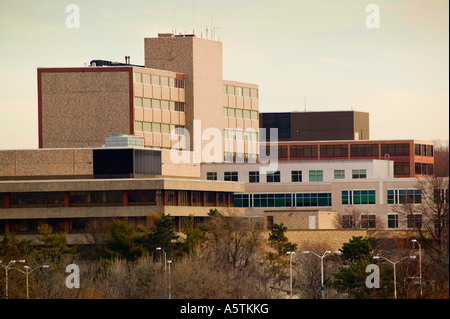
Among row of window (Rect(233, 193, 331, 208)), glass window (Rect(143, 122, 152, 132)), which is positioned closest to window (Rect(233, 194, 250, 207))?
row of window (Rect(233, 193, 331, 208))

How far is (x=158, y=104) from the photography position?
17275cm

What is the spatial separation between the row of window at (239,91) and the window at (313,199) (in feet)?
73.7

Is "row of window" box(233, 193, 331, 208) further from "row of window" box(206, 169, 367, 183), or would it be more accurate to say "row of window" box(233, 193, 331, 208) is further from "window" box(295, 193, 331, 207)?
"row of window" box(206, 169, 367, 183)

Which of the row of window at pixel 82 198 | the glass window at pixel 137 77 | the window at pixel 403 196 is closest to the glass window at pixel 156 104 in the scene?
the glass window at pixel 137 77

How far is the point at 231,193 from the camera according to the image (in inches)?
6235

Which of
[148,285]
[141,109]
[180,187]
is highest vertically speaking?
[141,109]

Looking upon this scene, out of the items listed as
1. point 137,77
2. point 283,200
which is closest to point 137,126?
point 137,77

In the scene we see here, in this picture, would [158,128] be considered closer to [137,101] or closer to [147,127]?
[147,127]

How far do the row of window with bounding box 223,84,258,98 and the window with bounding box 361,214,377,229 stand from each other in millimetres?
33796

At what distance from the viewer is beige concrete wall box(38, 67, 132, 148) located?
165375 mm
